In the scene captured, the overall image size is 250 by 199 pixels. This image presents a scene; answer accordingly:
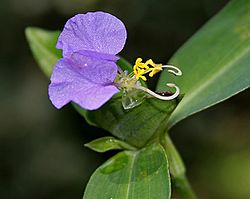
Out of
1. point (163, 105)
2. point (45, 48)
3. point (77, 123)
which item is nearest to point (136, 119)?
point (163, 105)

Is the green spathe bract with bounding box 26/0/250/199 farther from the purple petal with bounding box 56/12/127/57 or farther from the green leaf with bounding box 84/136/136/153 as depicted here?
the purple petal with bounding box 56/12/127/57

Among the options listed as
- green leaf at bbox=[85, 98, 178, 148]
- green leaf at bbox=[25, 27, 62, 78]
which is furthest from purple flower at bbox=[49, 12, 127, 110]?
green leaf at bbox=[25, 27, 62, 78]

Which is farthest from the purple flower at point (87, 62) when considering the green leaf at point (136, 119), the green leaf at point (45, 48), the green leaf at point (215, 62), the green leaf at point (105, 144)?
the green leaf at point (45, 48)

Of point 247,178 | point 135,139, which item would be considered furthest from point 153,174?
point 247,178

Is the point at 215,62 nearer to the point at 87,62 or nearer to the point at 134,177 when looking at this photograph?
the point at 134,177

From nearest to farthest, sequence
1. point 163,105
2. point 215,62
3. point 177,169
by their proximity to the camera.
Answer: point 163,105 → point 177,169 → point 215,62
